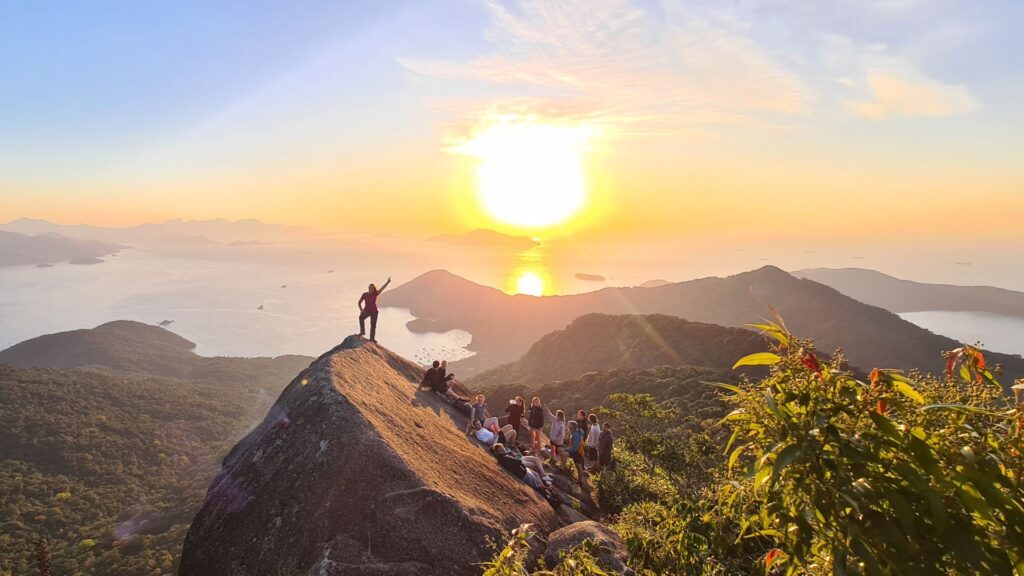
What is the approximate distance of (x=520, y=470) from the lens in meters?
11.5

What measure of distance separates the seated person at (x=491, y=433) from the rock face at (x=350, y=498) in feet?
3.42

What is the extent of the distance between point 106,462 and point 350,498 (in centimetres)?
7277

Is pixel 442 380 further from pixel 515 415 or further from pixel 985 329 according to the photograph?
pixel 985 329

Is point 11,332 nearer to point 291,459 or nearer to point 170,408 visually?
point 170,408

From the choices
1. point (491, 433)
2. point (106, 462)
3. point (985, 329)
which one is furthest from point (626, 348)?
point (985, 329)

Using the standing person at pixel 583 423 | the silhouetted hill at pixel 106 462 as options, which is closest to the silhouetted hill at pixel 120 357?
the silhouetted hill at pixel 106 462

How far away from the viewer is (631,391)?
43.8 m

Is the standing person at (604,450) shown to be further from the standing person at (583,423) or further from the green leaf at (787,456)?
the green leaf at (787,456)

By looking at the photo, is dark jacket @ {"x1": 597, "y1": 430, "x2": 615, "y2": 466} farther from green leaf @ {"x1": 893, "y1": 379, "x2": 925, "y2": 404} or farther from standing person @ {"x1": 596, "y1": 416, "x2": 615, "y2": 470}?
green leaf @ {"x1": 893, "y1": 379, "x2": 925, "y2": 404}

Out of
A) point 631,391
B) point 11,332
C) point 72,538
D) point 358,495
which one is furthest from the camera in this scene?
point 11,332

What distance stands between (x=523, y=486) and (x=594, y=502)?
2929 millimetres

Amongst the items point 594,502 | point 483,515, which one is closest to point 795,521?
point 483,515

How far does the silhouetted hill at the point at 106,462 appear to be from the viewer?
123 feet

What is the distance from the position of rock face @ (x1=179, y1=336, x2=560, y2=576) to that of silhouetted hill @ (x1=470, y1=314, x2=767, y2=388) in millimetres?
46607
